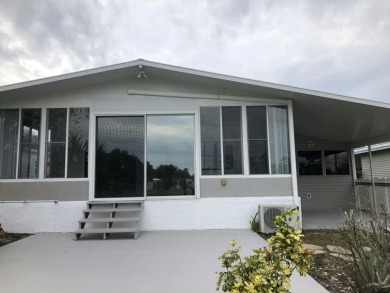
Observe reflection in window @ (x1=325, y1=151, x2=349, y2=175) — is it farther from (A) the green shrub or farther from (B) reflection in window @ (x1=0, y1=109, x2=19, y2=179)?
(B) reflection in window @ (x1=0, y1=109, x2=19, y2=179)

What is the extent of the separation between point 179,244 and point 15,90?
191 inches

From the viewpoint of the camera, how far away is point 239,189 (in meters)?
6.71

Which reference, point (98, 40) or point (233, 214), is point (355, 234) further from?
point (98, 40)

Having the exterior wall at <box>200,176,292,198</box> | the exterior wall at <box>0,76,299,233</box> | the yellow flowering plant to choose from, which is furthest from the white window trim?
the yellow flowering plant

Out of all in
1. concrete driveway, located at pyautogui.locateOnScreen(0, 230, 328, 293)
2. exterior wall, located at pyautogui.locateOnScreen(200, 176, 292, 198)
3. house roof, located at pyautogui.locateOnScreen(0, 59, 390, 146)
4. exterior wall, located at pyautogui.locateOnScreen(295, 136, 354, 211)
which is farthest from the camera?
exterior wall, located at pyautogui.locateOnScreen(295, 136, 354, 211)

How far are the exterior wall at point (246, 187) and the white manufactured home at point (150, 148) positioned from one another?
23 mm

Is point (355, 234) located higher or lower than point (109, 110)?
Result: lower

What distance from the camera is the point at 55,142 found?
22.5ft

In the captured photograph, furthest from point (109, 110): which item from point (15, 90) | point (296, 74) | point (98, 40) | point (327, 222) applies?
point (296, 74)

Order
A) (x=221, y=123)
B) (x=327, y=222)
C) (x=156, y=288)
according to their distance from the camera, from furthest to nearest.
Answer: (x=327, y=222) → (x=221, y=123) → (x=156, y=288)

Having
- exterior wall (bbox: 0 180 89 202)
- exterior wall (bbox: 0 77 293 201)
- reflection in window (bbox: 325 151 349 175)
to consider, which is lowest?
exterior wall (bbox: 0 180 89 202)

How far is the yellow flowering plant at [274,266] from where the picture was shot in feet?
6.24

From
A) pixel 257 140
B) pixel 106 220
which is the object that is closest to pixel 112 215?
pixel 106 220

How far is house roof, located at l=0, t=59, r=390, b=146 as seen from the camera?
6150 millimetres
